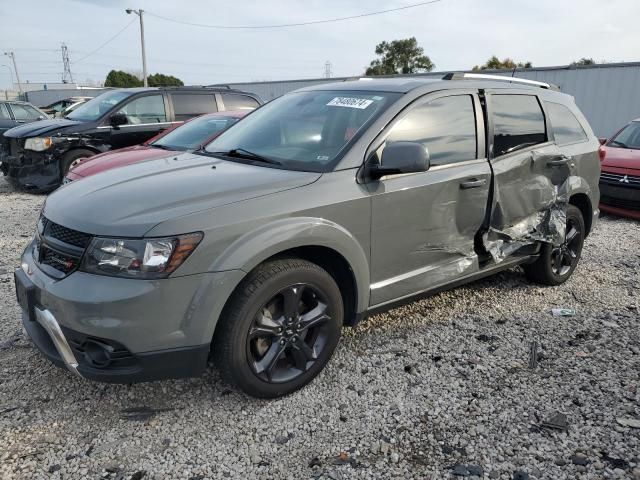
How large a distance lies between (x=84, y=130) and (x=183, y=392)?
21.2ft

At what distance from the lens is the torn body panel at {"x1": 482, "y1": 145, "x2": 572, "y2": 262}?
3682mm

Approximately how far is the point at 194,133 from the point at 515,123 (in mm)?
4063

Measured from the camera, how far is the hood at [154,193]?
2.37 meters

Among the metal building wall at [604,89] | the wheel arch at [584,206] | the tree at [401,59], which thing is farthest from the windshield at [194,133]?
the tree at [401,59]

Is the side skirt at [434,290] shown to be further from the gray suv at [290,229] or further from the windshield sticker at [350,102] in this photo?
the windshield sticker at [350,102]

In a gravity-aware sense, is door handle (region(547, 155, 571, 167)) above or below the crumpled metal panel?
above

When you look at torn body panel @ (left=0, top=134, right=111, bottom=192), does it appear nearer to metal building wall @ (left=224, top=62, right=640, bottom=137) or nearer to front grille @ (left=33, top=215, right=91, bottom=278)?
front grille @ (left=33, top=215, right=91, bottom=278)

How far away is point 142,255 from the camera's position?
7.45 feet

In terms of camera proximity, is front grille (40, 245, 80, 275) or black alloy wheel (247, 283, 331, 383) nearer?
front grille (40, 245, 80, 275)

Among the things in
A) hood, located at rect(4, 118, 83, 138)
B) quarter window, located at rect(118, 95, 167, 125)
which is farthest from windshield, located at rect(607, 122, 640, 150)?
hood, located at rect(4, 118, 83, 138)

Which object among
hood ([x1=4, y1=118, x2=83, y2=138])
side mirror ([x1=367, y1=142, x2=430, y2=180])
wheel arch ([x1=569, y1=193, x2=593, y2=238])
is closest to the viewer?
side mirror ([x1=367, y1=142, x2=430, y2=180])

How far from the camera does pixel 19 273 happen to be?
2.76 m

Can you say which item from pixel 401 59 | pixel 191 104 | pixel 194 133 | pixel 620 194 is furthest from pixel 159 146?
pixel 401 59

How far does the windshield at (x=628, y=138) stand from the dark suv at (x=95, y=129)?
266 inches
